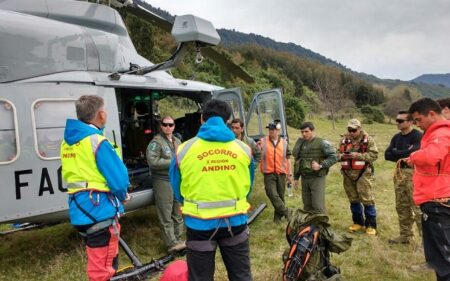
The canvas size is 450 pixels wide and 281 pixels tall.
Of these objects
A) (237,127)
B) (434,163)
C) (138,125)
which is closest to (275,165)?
(237,127)

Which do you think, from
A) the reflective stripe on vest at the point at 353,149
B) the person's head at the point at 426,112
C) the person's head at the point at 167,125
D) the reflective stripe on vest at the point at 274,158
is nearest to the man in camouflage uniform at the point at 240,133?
the reflective stripe on vest at the point at 274,158

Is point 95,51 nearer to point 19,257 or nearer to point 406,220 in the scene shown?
point 19,257

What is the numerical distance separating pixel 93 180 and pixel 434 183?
3.10 m

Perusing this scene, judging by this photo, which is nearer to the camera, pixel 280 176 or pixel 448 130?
pixel 448 130

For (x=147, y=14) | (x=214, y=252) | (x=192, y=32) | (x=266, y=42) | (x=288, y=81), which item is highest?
(x=266, y=42)

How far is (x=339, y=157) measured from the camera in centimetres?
620

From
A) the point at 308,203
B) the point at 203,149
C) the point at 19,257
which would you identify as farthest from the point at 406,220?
the point at 19,257

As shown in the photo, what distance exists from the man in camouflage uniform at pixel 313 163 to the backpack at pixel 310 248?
196 centimetres

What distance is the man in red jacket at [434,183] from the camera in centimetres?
354

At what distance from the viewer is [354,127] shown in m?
6.07

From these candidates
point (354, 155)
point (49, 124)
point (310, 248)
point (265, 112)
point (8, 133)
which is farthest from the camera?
point (265, 112)

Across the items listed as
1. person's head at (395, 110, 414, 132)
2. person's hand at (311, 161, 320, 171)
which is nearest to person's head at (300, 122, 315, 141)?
person's hand at (311, 161, 320, 171)

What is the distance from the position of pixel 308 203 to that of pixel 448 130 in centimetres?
312

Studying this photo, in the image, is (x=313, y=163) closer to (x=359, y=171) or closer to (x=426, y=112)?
(x=359, y=171)
